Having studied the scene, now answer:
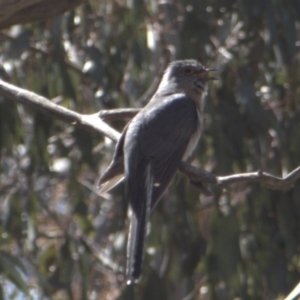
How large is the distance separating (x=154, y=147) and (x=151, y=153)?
45 millimetres

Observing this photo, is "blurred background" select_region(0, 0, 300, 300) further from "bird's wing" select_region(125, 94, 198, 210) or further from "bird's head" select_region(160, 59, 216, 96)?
"bird's wing" select_region(125, 94, 198, 210)

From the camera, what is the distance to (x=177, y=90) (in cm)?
389

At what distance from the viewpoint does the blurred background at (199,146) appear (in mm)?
4168

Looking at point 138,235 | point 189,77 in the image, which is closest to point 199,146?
point 189,77

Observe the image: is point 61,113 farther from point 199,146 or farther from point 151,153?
point 199,146

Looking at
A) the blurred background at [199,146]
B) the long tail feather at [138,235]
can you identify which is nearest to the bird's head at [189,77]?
the blurred background at [199,146]

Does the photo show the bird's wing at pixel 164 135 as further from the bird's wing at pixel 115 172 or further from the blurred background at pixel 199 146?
the blurred background at pixel 199 146

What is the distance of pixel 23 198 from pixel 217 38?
4.49 feet

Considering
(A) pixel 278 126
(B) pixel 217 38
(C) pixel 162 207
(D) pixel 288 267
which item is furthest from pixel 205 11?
(D) pixel 288 267

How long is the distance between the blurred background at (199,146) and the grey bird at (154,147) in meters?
0.44

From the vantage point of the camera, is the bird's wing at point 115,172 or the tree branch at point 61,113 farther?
the bird's wing at point 115,172

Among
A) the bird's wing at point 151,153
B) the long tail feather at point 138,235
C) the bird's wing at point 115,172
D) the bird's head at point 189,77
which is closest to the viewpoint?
the long tail feather at point 138,235

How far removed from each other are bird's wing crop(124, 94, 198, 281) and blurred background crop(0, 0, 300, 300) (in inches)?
25.3

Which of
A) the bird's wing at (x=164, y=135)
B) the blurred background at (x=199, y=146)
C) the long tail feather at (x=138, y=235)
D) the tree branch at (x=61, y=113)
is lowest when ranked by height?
the blurred background at (x=199, y=146)
